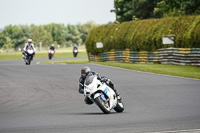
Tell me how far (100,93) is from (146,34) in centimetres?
2565

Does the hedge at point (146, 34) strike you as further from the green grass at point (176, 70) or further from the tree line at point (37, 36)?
the tree line at point (37, 36)

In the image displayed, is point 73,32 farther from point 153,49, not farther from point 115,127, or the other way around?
point 115,127

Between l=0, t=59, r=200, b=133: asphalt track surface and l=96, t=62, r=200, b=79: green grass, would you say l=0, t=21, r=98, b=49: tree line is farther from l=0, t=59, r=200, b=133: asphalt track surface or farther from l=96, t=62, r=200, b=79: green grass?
l=0, t=59, r=200, b=133: asphalt track surface

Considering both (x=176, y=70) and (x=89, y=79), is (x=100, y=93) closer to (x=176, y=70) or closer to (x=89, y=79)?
(x=89, y=79)

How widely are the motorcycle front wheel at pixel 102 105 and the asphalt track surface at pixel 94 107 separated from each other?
0.47 ft

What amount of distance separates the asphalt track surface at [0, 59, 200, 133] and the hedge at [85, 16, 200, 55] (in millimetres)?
8945

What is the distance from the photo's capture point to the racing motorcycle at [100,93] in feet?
36.0

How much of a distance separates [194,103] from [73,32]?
177746 millimetres

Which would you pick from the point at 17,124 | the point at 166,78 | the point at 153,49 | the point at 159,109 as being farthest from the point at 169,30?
the point at 17,124

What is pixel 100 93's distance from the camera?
1101 centimetres

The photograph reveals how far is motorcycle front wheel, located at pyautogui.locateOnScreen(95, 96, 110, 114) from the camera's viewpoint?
35.8 feet

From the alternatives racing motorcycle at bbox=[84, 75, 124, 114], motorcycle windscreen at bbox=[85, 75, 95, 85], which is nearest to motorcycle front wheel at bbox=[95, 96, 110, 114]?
racing motorcycle at bbox=[84, 75, 124, 114]

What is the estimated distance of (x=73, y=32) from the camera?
7480 inches

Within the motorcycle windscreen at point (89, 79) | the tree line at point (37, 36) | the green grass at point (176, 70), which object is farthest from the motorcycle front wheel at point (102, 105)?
the tree line at point (37, 36)
